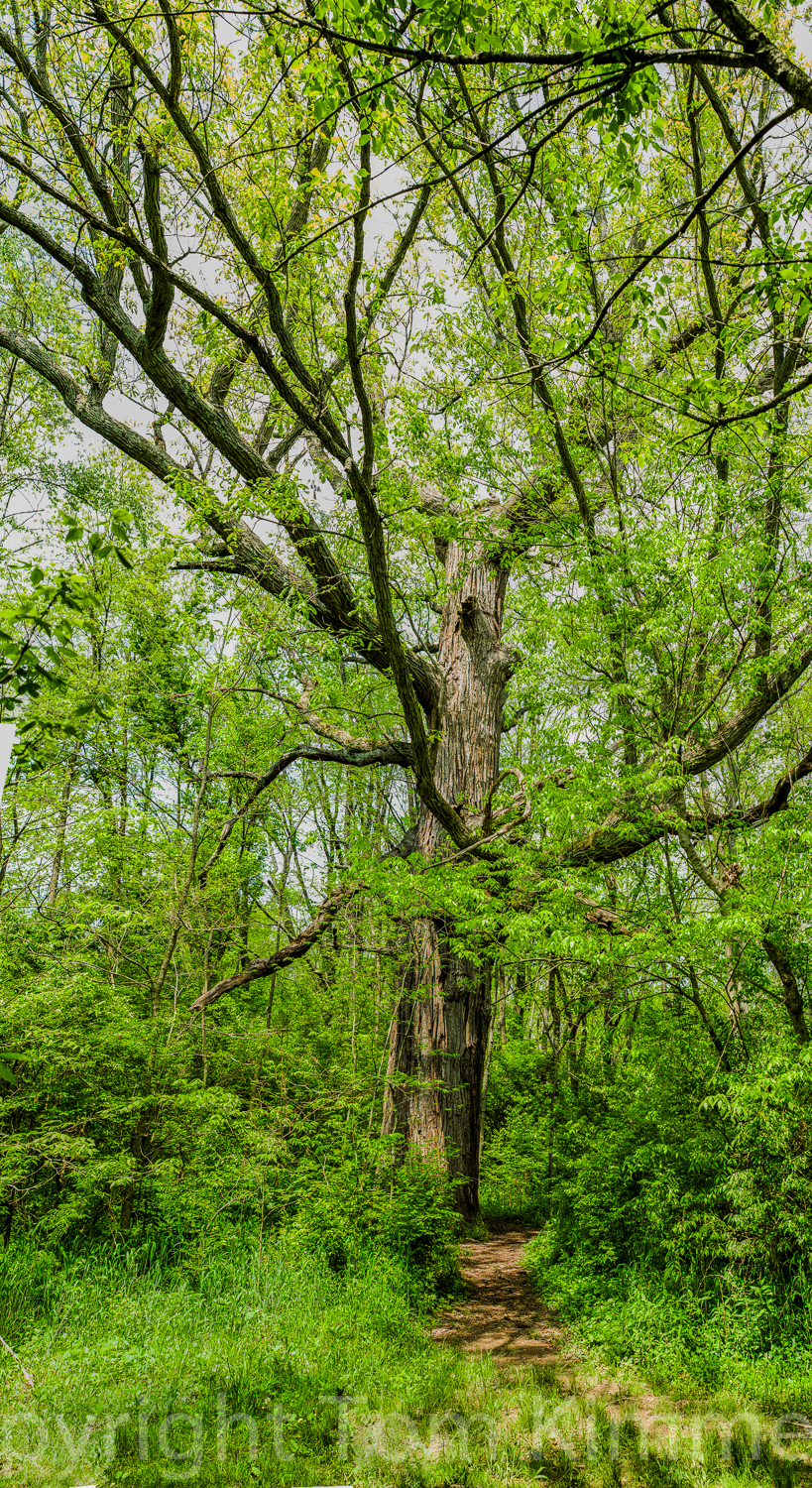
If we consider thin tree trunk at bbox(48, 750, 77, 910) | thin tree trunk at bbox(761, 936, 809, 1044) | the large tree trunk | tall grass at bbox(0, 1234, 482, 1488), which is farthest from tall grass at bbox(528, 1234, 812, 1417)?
thin tree trunk at bbox(48, 750, 77, 910)

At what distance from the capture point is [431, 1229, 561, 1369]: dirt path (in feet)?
16.9

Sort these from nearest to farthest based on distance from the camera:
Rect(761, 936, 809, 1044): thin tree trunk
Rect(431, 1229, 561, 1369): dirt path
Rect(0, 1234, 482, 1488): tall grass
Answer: Rect(0, 1234, 482, 1488): tall grass < Rect(431, 1229, 561, 1369): dirt path < Rect(761, 936, 809, 1044): thin tree trunk

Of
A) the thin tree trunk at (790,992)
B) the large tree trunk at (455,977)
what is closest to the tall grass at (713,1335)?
the thin tree trunk at (790,992)

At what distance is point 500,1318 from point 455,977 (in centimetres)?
266

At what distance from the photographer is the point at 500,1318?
18.9 feet

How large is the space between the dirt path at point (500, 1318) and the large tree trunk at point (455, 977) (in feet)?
1.94

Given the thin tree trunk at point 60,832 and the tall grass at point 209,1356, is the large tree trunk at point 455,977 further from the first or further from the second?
the thin tree trunk at point 60,832

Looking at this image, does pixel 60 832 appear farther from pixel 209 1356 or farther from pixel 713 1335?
pixel 713 1335

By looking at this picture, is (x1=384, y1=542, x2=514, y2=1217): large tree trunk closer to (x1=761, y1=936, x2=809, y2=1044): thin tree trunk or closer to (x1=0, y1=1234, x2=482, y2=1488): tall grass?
(x1=0, y1=1234, x2=482, y2=1488): tall grass

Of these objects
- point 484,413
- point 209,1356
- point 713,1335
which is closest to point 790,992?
point 713,1335

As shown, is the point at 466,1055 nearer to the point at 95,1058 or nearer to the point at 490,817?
the point at 490,817

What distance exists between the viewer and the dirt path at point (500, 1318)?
5.14m

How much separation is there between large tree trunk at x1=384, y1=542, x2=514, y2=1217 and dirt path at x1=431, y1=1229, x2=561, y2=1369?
59 cm

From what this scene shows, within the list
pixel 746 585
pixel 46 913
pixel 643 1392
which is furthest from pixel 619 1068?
pixel 46 913
